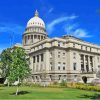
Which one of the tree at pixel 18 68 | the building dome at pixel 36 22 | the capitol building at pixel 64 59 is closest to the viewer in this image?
the tree at pixel 18 68

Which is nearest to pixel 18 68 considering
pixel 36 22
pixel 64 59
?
pixel 64 59

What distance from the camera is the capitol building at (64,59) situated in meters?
89.8

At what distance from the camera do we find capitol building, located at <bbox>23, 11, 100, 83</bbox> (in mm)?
89812

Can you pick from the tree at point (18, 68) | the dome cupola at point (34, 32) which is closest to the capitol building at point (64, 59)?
the dome cupola at point (34, 32)

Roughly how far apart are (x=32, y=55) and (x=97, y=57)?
33.3 m

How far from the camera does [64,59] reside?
9281 cm

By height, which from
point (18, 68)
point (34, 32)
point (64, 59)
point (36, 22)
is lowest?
point (18, 68)

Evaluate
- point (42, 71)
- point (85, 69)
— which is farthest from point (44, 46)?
point (85, 69)

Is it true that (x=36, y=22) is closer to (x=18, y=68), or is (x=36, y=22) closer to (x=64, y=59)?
(x=64, y=59)

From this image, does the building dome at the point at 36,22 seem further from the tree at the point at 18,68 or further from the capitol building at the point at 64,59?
the tree at the point at 18,68

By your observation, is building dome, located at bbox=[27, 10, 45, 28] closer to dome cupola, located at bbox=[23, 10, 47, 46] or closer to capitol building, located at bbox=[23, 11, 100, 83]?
dome cupola, located at bbox=[23, 10, 47, 46]

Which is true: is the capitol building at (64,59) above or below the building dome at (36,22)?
below

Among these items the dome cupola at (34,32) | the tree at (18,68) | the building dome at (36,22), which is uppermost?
the building dome at (36,22)

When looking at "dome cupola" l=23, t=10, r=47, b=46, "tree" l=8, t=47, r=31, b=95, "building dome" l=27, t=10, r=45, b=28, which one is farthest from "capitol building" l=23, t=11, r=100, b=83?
"tree" l=8, t=47, r=31, b=95
